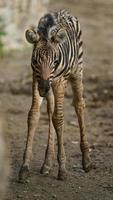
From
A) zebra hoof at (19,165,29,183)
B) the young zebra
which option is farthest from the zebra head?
zebra hoof at (19,165,29,183)

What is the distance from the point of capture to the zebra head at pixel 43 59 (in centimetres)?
679

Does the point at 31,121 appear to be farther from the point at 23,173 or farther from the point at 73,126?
the point at 73,126

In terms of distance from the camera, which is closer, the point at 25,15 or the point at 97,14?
the point at 25,15

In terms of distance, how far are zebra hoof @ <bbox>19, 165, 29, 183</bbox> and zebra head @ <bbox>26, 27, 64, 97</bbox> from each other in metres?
1.04

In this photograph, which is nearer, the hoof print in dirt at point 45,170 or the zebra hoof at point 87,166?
the hoof print in dirt at point 45,170

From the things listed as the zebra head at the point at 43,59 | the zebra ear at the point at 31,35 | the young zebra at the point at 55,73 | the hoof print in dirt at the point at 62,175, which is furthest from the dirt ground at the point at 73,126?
the zebra ear at the point at 31,35

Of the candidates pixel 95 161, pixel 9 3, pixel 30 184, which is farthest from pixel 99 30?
pixel 30 184

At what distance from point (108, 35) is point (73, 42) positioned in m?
11.1

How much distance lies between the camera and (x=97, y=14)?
71.0 feet

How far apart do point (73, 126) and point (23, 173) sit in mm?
3197

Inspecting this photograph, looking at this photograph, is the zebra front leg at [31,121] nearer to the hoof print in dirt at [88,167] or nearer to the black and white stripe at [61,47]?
the black and white stripe at [61,47]

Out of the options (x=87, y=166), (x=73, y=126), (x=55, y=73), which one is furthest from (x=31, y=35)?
(x=73, y=126)

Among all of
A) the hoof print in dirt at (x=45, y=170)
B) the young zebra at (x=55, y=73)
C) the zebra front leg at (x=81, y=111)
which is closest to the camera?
the young zebra at (x=55, y=73)

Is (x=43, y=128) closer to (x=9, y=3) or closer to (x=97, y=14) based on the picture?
(x=9, y=3)
